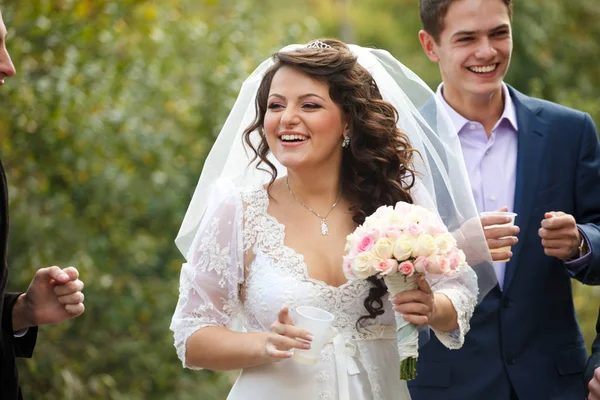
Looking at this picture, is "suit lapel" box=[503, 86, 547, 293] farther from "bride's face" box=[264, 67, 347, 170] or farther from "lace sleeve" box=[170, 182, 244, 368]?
"lace sleeve" box=[170, 182, 244, 368]

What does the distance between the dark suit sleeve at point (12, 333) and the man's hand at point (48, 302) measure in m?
0.03

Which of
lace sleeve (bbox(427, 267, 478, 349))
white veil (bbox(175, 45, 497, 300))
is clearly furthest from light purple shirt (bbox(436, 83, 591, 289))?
lace sleeve (bbox(427, 267, 478, 349))

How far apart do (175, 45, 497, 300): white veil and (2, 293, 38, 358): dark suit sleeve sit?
70 cm

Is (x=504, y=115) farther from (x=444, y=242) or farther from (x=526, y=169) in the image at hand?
(x=444, y=242)

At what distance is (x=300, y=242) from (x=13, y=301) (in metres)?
1.14

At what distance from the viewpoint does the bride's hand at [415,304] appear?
3.41 m

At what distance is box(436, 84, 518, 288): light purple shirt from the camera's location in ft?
14.1

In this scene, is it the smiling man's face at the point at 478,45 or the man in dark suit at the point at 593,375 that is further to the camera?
the smiling man's face at the point at 478,45

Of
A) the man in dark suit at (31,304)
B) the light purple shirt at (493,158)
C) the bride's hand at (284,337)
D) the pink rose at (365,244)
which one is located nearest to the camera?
the bride's hand at (284,337)

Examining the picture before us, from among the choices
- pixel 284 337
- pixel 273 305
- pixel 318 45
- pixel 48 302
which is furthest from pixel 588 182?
pixel 48 302

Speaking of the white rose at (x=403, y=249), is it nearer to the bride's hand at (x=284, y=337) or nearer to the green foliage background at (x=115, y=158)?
the bride's hand at (x=284, y=337)

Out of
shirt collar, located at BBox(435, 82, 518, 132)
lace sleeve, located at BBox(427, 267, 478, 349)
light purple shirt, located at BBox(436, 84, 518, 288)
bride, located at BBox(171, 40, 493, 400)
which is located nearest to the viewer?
bride, located at BBox(171, 40, 493, 400)

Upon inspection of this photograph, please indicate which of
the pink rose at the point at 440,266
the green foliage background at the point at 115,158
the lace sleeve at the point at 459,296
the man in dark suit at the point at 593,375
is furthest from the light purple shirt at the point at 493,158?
the green foliage background at the point at 115,158

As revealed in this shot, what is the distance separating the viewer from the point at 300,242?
3740 millimetres
